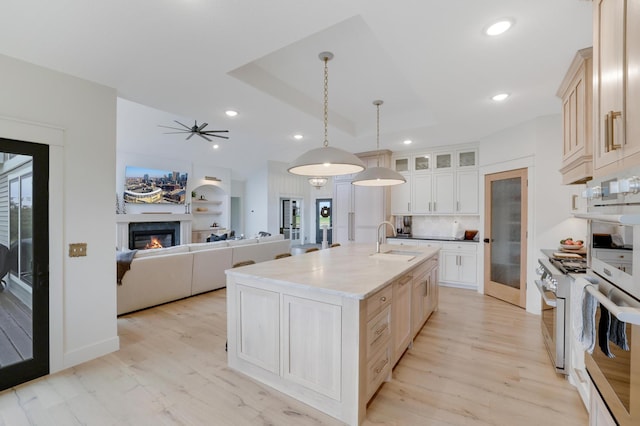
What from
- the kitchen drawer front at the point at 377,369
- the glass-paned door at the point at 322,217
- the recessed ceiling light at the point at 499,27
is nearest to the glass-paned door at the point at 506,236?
the recessed ceiling light at the point at 499,27

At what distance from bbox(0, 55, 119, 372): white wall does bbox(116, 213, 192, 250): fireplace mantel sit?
4107 millimetres

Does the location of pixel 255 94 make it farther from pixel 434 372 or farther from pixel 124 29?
pixel 434 372

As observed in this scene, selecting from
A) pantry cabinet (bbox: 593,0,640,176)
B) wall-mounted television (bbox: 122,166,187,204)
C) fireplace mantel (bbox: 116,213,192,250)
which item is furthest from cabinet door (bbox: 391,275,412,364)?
wall-mounted television (bbox: 122,166,187,204)

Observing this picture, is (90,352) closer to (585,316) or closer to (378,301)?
(378,301)

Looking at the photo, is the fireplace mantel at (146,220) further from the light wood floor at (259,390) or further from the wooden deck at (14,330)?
the light wood floor at (259,390)

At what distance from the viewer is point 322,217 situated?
422 inches

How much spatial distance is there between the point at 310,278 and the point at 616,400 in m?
1.63

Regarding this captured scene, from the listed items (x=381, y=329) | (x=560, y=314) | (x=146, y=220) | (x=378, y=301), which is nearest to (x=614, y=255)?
(x=378, y=301)

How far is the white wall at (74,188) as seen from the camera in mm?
2312

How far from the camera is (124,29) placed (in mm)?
1910

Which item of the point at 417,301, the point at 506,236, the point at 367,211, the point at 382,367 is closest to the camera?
the point at 382,367

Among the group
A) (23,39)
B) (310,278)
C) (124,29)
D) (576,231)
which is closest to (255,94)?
(124,29)

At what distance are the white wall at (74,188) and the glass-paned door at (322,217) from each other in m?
8.10

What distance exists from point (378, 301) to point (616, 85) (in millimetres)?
1670
